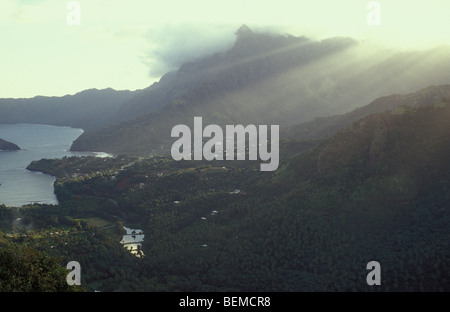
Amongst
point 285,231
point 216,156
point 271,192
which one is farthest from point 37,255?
point 216,156

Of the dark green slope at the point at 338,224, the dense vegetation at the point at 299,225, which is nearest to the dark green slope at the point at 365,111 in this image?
the dark green slope at the point at 338,224

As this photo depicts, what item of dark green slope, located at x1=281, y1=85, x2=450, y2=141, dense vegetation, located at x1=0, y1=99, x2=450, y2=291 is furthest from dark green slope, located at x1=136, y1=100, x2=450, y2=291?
dark green slope, located at x1=281, y1=85, x2=450, y2=141

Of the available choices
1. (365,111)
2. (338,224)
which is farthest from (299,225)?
(365,111)

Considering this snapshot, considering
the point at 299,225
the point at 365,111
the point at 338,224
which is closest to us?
the point at 338,224

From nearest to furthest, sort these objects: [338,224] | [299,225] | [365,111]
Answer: [338,224], [299,225], [365,111]

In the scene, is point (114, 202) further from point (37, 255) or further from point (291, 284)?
point (291, 284)

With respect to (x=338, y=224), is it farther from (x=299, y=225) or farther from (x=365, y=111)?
(x=365, y=111)

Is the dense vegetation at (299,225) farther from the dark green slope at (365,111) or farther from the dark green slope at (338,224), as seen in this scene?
the dark green slope at (365,111)

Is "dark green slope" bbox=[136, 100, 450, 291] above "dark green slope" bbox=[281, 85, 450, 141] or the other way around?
the other way around

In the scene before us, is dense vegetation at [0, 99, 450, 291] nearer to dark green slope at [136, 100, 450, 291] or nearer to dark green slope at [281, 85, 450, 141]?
dark green slope at [136, 100, 450, 291]
